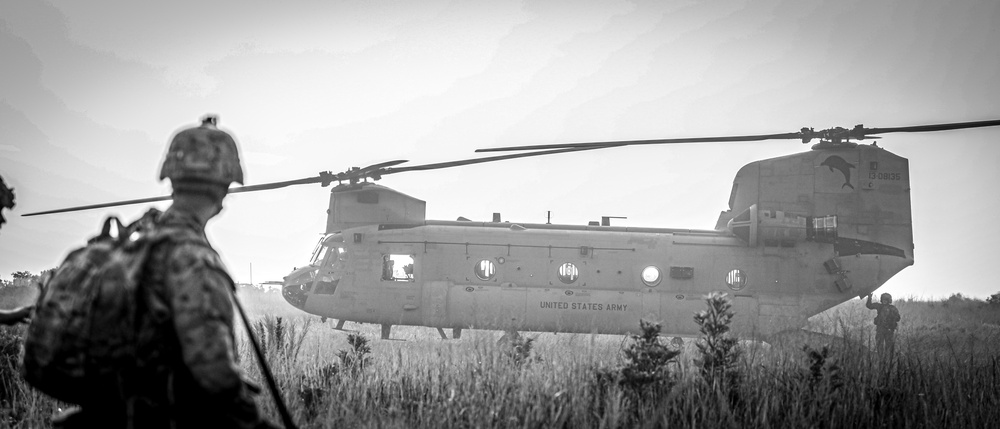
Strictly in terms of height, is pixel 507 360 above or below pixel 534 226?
below

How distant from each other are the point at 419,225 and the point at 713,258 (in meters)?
5.61

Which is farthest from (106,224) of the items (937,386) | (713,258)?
(713,258)

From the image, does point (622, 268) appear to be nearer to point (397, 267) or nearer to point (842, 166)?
point (397, 267)

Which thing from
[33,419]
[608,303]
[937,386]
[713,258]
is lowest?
[33,419]

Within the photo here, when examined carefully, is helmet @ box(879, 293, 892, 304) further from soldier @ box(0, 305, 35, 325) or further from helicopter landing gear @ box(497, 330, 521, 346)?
soldier @ box(0, 305, 35, 325)

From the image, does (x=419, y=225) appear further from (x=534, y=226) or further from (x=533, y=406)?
(x=533, y=406)

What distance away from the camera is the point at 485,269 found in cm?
1328

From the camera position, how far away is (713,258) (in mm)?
13281

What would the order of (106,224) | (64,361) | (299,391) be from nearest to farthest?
(64,361), (106,224), (299,391)

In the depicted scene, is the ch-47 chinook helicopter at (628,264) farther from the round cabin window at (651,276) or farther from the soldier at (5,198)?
the soldier at (5,198)

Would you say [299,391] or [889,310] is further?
[889,310]

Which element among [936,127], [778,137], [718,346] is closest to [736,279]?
[778,137]

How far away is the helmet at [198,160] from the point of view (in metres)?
2.83

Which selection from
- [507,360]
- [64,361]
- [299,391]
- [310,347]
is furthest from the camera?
[310,347]
